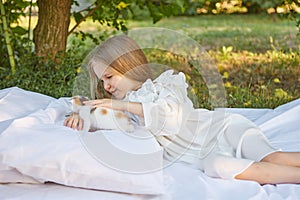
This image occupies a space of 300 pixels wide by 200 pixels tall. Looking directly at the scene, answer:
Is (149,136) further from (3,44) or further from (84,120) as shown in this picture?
(3,44)

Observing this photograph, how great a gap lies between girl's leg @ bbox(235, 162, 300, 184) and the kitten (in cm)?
46

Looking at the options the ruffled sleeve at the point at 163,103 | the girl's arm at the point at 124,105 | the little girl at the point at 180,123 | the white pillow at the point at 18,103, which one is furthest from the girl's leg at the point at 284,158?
the white pillow at the point at 18,103

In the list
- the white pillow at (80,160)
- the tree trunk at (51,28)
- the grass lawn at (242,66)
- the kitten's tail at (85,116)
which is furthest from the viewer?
the tree trunk at (51,28)

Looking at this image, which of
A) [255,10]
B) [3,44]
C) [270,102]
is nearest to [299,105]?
[270,102]

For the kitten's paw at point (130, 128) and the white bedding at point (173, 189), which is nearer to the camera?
the white bedding at point (173, 189)

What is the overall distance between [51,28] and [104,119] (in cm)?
190

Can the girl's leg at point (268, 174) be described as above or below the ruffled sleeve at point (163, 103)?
below

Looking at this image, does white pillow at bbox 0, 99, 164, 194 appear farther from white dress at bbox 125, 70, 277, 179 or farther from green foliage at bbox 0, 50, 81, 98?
green foliage at bbox 0, 50, 81, 98

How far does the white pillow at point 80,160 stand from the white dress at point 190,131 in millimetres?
213

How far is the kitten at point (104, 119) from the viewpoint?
217 centimetres

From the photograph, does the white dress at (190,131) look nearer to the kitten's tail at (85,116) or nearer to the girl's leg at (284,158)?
the girl's leg at (284,158)

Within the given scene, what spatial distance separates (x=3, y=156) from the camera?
76.0 inches

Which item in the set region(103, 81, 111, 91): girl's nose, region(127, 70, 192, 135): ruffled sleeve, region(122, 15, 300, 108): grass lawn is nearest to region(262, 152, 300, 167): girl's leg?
region(127, 70, 192, 135): ruffled sleeve

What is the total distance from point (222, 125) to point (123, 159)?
1.76 ft
